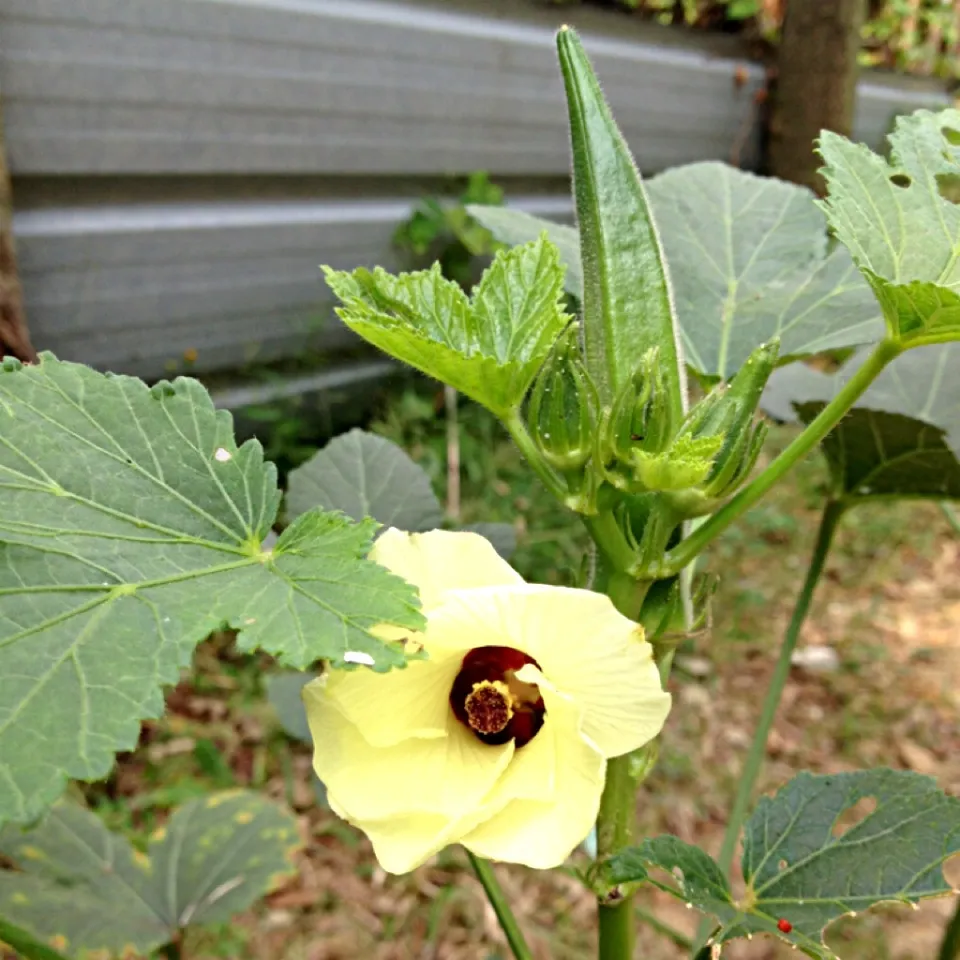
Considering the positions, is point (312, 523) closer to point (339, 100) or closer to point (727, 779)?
point (727, 779)

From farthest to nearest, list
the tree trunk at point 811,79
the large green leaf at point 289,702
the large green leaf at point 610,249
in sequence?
the tree trunk at point 811,79, the large green leaf at point 289,702, the large green leaf at point 610,249

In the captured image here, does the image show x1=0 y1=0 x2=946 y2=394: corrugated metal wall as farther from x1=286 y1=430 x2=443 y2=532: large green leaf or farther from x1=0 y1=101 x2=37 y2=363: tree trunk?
x1=286 y1=430 x2=443 y2=532: large green leaf

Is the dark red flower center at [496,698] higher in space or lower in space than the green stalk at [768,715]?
higher

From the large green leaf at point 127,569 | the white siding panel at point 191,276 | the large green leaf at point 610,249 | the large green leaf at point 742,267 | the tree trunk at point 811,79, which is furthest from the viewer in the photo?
the tree trunk at point 811,79

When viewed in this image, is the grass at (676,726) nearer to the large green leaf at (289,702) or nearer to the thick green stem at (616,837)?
the large green leaf at (289,702)

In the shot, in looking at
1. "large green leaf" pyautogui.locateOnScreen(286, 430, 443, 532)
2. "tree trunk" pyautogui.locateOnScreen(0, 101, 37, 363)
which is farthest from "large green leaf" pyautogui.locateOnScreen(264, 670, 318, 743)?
"tree trunk" pyautogui.locateOnScreen(0, 101, 37, 363)

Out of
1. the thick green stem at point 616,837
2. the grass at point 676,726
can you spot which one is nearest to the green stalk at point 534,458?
the thick green stem at point 616,837
